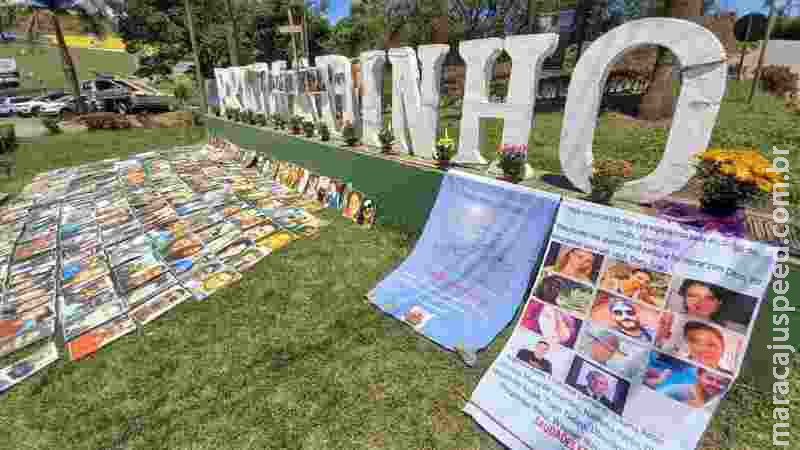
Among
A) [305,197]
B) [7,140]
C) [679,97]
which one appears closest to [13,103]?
[7,140]

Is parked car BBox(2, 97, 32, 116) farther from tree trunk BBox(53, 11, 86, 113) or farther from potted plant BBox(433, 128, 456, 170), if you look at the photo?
potted plant BBox(433, 128, 456, 170)

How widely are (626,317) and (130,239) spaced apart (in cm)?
772

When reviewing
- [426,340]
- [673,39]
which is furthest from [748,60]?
[426,340]

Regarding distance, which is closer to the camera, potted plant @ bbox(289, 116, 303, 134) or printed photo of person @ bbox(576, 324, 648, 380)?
printed photo of person @ bbox(576, 324, 648, 380)

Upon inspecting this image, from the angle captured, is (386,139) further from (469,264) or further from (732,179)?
(732,179)

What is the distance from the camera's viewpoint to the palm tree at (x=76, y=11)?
19891 millimetres

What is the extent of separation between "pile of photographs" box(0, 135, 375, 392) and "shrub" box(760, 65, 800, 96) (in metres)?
28.6

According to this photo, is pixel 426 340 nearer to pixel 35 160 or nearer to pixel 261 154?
pixel 261 154

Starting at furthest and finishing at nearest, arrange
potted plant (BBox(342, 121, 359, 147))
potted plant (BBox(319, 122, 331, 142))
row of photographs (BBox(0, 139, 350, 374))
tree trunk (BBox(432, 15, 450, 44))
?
tree trunk (BBox(432, 15, 450, 44)), potted plant (BBox(319, 122, 331, 142)), potted plant (BBox(342, 121, 359, 147)), row of photographs (BBox(0, 139, 350, 374))

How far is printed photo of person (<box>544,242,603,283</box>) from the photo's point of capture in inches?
134

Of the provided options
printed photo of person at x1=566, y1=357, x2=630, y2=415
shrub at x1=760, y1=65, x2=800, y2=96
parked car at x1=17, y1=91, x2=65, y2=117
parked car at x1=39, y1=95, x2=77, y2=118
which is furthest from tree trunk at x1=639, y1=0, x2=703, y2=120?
parked car at x1=17, y1=91, x2=65, y2=117

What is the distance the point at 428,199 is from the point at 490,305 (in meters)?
2.12

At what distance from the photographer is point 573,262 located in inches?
140

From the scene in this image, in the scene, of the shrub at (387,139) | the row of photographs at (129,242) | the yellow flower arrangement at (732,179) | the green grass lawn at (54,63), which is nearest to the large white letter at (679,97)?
the yellow flower arrangement at (732,179)
